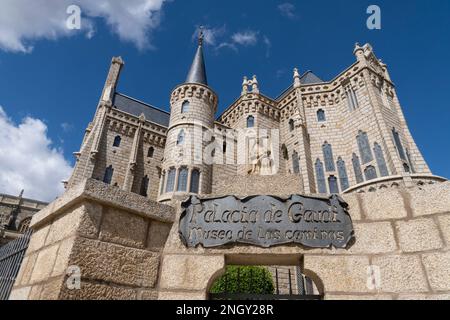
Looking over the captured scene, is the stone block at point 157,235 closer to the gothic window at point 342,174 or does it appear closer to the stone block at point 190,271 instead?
the stone block at point 190,271

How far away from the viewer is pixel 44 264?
120 inches

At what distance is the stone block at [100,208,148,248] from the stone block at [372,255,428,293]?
268cm

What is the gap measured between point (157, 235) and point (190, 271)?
61cm

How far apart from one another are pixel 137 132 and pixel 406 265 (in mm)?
26561

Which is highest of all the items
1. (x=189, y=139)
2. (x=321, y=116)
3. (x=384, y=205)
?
(x=321, y=116)

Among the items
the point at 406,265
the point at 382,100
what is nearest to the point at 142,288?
the point at 406,265

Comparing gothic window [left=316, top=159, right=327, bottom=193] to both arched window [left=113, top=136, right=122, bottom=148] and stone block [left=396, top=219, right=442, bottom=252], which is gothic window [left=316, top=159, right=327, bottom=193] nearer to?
arched window [left=113, top=136, right=122, bottom=148]

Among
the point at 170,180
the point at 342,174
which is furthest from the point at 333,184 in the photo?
the point at 170,180

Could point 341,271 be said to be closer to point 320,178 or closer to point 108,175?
point 320,178

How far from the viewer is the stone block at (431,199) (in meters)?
3.07

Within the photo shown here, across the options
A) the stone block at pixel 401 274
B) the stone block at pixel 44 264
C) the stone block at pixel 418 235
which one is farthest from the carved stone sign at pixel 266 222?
the stone block at pixel 44 264
